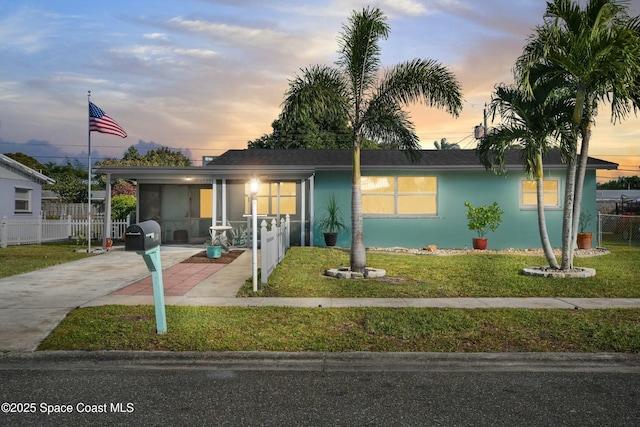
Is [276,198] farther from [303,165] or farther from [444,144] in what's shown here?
[444,144]

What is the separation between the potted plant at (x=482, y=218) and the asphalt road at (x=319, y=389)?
12848 millimetres

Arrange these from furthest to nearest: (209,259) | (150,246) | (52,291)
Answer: (209,259) → (52,291) → (150,246)

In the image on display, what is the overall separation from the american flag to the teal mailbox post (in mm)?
12922

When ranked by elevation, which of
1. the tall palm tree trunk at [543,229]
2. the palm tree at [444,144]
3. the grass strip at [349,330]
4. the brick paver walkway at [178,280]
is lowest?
the grass strip at [349,330]

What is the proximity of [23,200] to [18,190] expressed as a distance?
2.06 feet

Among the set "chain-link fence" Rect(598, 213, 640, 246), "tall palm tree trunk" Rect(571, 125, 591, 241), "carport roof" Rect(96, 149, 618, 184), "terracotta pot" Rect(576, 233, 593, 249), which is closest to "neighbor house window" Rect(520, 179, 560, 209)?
"carport roof" Rect(96, 149, 618, 184)

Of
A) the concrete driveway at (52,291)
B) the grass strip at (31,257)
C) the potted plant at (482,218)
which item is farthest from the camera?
the potted plant at (482,218)

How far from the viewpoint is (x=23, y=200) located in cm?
2608

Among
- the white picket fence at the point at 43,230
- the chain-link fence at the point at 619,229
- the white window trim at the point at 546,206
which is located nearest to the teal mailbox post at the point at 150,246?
the white window trim at the point at 546,206

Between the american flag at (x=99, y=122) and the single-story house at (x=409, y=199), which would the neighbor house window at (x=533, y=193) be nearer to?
the single-story house at (x=409, y=199)

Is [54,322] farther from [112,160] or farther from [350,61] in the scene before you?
[112,160]

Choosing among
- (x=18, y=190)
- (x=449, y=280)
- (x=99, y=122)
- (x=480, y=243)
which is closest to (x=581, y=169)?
(x=449, y=280)

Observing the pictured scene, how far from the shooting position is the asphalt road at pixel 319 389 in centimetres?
416

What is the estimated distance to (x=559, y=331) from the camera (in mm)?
6762
